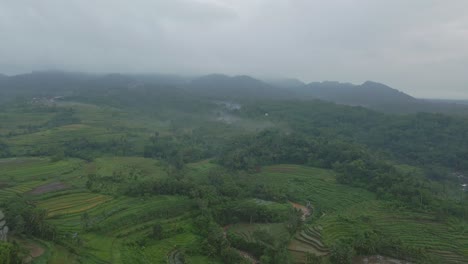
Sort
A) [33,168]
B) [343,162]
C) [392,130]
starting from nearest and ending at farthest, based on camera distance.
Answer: [33,168] < [343,162] < [392,130]

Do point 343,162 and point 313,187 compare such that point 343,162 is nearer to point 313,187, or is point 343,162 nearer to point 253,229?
point 313,187

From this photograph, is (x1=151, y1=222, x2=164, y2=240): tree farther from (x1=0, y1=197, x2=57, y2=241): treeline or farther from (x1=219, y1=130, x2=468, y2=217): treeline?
(x1=219, y1=130, x2=468, y2=217): treeline

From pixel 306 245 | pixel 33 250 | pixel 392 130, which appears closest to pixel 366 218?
pixel 306 245

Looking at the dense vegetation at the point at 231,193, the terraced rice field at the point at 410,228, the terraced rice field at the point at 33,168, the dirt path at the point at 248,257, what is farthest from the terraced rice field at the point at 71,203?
the terraced rice field at the point at 410,228

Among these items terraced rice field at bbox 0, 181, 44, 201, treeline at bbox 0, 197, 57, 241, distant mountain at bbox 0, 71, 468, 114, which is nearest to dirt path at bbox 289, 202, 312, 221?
treeline at bbox 0, 197, 57, 241

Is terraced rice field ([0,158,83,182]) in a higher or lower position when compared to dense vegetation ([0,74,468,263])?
lower

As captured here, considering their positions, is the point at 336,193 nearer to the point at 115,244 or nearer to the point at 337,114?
the point at 115,244

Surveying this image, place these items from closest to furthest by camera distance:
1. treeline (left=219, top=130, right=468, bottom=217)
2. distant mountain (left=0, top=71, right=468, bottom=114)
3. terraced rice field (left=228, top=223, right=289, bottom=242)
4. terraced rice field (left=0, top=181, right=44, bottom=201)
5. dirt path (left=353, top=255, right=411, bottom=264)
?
dirt path (left=353, top=255, right=411, bottom=264), terraced rice field (left=228, top=223, right=289, bottom=242), terraced rice field (left=0, top=181, right=44, bottom=201), treeline (left=219, top=130, right=468, bottom=217), distant mountain (left=0, top=71, right=468, bottom=114)

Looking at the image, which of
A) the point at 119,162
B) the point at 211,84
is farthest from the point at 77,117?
the point at 211,84
